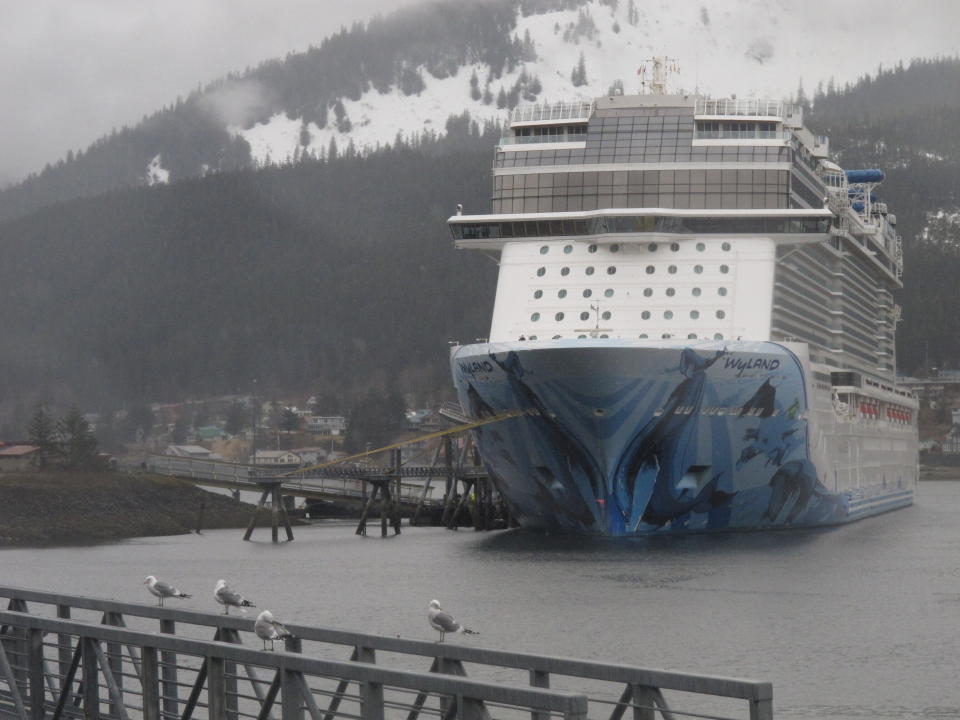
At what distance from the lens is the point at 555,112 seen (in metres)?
56.8

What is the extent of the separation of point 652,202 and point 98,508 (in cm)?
3415

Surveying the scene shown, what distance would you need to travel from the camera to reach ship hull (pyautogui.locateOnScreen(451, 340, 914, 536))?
45.2 m

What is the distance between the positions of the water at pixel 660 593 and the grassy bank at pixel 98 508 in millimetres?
8264

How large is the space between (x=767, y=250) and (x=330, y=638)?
39510 mm

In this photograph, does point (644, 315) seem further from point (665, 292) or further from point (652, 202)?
point (652, 202)

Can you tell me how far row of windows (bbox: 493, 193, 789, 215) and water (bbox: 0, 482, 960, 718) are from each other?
10859 mm

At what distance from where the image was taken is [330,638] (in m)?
13.6

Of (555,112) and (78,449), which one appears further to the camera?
(78,449)

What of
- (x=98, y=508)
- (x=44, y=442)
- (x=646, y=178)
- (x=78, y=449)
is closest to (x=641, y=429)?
(x=646, y=178)

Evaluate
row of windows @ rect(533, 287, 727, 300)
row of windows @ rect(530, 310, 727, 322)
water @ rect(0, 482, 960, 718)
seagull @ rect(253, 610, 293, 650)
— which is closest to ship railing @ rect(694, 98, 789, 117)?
row of windows @ rect(533, 287, 727, 300)

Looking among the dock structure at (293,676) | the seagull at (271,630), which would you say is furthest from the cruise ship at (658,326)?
the seagull at (271,630)

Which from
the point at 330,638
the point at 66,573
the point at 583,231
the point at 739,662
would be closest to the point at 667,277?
the point at 583,231

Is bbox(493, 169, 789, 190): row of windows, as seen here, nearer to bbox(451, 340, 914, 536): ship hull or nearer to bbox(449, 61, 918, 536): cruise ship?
bbox(449, 61, 918, 536): cruise ship

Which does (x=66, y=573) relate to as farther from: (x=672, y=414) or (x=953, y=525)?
(x=953, y=525)
